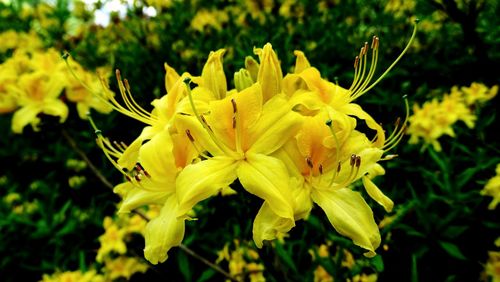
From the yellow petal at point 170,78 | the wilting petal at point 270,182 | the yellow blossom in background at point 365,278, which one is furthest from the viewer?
the yellow blossom in background at point 365,278

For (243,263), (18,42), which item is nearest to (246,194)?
(243,263)

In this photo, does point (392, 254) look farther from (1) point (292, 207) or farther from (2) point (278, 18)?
(2) point (278, 18)

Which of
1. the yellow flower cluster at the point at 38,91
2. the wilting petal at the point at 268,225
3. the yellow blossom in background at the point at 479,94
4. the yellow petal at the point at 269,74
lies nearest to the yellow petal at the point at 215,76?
the yellow petal at the point at 269,74

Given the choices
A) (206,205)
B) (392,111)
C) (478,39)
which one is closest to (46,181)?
(206,205)

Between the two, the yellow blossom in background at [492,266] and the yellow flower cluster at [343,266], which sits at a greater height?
the yellow flower cluster at [343,266]

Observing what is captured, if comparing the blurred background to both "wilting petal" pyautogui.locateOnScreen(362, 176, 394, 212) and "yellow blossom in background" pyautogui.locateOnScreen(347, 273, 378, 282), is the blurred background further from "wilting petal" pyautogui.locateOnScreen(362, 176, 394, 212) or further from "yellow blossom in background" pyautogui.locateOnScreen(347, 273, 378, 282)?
"wilting petal" pyautogui.locateOnScreen(362, 176, 394, 212)

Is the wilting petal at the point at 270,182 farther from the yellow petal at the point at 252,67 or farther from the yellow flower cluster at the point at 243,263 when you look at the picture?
the yellow flower cluster at the point at 243,263

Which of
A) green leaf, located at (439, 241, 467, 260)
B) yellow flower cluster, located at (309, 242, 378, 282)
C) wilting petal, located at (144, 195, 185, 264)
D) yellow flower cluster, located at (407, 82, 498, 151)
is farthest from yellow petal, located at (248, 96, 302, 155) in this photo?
yellow flower cluster, located at (407, 82, 498, 151)
